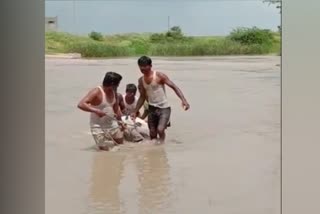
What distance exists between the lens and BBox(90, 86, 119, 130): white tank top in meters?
2.84

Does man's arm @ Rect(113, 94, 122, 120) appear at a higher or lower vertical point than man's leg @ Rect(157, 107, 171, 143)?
higher

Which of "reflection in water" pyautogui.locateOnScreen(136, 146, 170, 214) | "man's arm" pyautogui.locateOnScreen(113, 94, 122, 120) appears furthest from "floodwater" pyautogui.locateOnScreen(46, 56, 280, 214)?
"man's arm" pyautogui.locateOnScreen(113, 94, 122, 120)

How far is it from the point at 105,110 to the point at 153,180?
478 millimetres

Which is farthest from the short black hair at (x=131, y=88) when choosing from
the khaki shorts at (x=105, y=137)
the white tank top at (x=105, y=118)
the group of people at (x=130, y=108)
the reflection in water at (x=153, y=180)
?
the reflection in water at (x=153, y=180)

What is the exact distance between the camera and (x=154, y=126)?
2826 millimetres

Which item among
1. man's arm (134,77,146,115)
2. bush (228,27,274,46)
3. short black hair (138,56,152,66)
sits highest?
bush (228,27,274,46)

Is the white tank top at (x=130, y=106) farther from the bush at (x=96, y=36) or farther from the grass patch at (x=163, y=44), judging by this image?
the bush at (x=96, y=36)

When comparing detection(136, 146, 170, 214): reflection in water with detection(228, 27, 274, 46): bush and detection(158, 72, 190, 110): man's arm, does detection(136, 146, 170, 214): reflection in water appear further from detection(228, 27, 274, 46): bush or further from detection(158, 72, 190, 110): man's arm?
detection(228, 27, 274, 46): bush

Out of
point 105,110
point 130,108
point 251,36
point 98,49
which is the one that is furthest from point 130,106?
point 251,36

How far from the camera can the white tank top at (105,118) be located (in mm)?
2838

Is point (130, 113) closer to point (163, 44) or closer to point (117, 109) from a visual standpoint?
point (117, 109)

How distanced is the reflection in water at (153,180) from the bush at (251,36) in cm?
75
